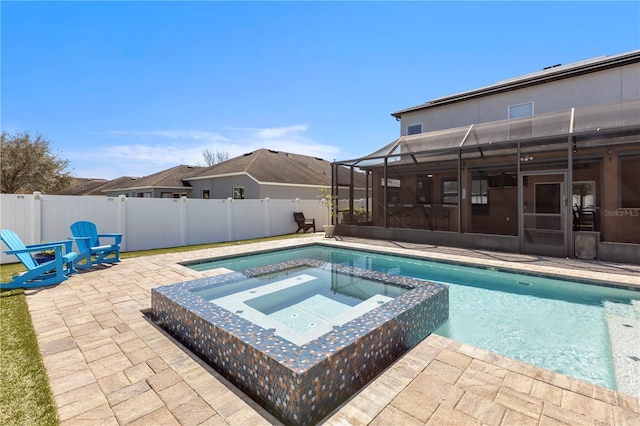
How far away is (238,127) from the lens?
28.7 metres

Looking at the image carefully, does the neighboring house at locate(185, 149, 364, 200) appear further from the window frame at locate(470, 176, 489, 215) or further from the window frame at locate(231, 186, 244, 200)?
the window frame at locate(470, 176, 489, 215)

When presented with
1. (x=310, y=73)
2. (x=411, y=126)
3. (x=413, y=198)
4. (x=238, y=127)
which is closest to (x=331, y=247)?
(x=413, y=198)

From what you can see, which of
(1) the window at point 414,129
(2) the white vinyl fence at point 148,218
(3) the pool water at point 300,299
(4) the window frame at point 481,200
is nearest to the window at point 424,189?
(4) the window frame at point 481,200

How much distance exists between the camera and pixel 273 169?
64.7 ft

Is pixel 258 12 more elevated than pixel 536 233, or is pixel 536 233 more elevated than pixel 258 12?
pixel 258 12

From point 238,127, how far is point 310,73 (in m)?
17.6

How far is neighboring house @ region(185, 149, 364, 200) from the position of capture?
17.8 metres

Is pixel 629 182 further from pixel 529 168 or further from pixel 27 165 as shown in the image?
pixel 27 165

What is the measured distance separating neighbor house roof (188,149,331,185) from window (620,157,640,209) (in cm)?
1479

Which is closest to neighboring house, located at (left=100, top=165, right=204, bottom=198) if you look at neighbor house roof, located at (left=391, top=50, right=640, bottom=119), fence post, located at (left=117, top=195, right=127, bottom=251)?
fence post, located at (left=117, top=195, right=127, bottom=251)

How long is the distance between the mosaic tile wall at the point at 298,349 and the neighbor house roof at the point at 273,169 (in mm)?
14136

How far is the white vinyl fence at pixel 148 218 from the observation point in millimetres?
8078

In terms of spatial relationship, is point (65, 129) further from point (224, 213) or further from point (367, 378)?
point (367, 378)

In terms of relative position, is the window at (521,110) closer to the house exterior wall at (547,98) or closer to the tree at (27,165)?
the house exterior wall at (547,98)
